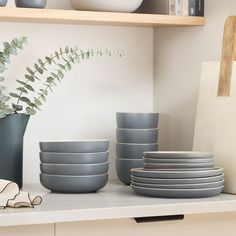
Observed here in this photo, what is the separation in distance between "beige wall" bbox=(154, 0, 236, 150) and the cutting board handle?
0.12 m

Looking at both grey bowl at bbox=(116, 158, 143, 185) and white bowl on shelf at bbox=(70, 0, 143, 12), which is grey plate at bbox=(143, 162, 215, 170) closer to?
grey bowl at bbox=(116, 158, 143, 185)

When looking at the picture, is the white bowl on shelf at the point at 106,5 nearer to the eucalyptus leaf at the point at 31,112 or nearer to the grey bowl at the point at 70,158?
the eucalyptus leaf at the point at 31,112

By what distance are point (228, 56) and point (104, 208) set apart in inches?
24.5

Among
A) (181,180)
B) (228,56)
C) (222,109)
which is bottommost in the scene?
(181,180)

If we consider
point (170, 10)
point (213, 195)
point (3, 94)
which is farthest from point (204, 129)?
point (3, 94)

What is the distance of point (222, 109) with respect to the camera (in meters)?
2.09

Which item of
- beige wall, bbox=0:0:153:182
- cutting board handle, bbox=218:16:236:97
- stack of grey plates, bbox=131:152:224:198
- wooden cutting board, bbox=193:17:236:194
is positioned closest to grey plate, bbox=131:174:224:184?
stack of grey plates, bbox=131:152:224:198

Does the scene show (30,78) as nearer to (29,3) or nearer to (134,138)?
(29,3)

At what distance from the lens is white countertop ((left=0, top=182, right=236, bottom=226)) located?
170cm

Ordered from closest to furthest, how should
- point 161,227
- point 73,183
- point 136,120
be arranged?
1. point 161,227
2. point 73,183
3. point 136,120

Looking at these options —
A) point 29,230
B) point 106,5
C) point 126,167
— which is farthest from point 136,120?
point 29,230

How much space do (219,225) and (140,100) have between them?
0.71 meters

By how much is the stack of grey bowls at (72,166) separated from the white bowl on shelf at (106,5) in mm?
429

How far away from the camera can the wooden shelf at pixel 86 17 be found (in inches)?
81.8
